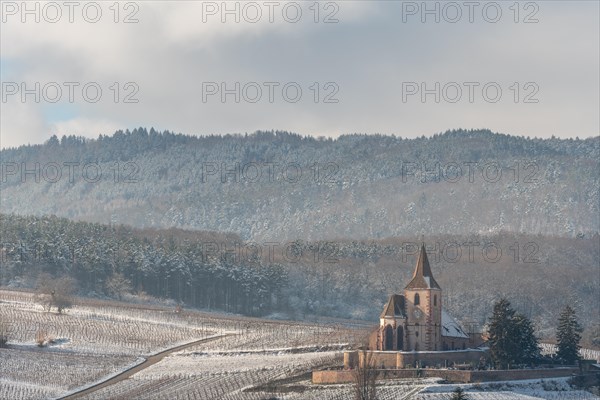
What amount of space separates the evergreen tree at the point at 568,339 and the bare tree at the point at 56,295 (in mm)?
56251

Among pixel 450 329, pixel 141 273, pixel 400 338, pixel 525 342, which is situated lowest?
pixel 525 342

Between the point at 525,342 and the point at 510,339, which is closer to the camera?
the point at 510,339

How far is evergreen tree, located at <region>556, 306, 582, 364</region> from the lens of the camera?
127 meters

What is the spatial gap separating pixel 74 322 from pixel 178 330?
34.6 feet

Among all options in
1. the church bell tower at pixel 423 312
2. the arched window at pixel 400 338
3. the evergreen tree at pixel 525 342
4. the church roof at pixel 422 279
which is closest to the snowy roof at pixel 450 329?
the church bell tower at pixel 423 312

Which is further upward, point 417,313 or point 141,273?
point 141,273

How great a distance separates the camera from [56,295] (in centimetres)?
16038

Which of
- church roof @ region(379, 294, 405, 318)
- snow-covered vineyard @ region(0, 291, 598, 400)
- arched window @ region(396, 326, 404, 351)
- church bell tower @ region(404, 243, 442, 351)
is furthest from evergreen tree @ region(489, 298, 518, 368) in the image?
church roof @ region(379, 294, 405, 318)

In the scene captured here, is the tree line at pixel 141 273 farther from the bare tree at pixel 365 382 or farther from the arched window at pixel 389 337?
the bare tree at pixel 365 382

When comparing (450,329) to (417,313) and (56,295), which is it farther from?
(56,295)

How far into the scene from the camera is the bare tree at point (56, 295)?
6314 inches

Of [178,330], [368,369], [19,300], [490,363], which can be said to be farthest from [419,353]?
[19,300]

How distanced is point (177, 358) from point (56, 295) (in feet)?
100.0

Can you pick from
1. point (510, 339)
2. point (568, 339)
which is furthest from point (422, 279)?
point (568, 339)
